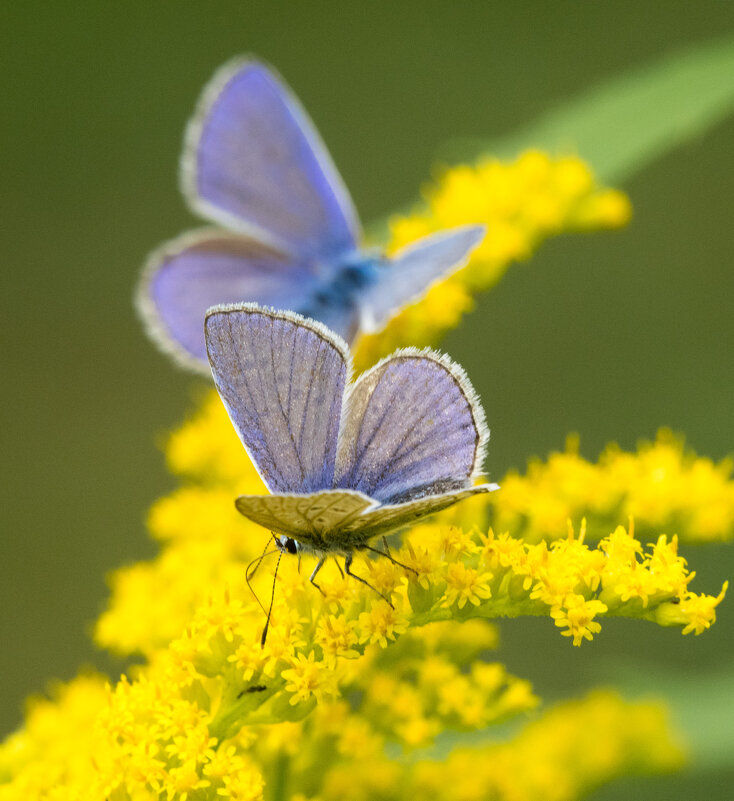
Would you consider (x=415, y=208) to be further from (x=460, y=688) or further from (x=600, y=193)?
(x=460, y=688)

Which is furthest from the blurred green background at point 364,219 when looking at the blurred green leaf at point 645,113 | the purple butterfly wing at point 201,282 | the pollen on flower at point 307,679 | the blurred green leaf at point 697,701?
the pollen on flower at point 307,679

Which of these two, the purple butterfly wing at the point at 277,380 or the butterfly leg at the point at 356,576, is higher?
the purple butterfly wing at the point at 277,380

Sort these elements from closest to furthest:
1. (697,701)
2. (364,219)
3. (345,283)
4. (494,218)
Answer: (697,701) → (494,218) → (345,283) → (364,219)

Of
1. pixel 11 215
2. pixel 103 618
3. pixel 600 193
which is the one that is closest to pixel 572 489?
pixel 600 193

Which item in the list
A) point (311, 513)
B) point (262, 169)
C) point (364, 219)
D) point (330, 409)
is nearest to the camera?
point (311, 513)

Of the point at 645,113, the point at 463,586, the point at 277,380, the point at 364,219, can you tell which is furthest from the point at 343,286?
the point at 364,219

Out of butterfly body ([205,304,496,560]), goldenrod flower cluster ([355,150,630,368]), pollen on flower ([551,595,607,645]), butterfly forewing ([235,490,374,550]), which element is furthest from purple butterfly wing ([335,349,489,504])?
goldenrod flower cluster ([355,150,630,368])

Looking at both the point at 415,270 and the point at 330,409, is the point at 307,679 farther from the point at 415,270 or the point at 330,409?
the point at 415,270

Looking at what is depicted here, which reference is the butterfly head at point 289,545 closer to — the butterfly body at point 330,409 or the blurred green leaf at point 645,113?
the butterfly body at point 330,409
